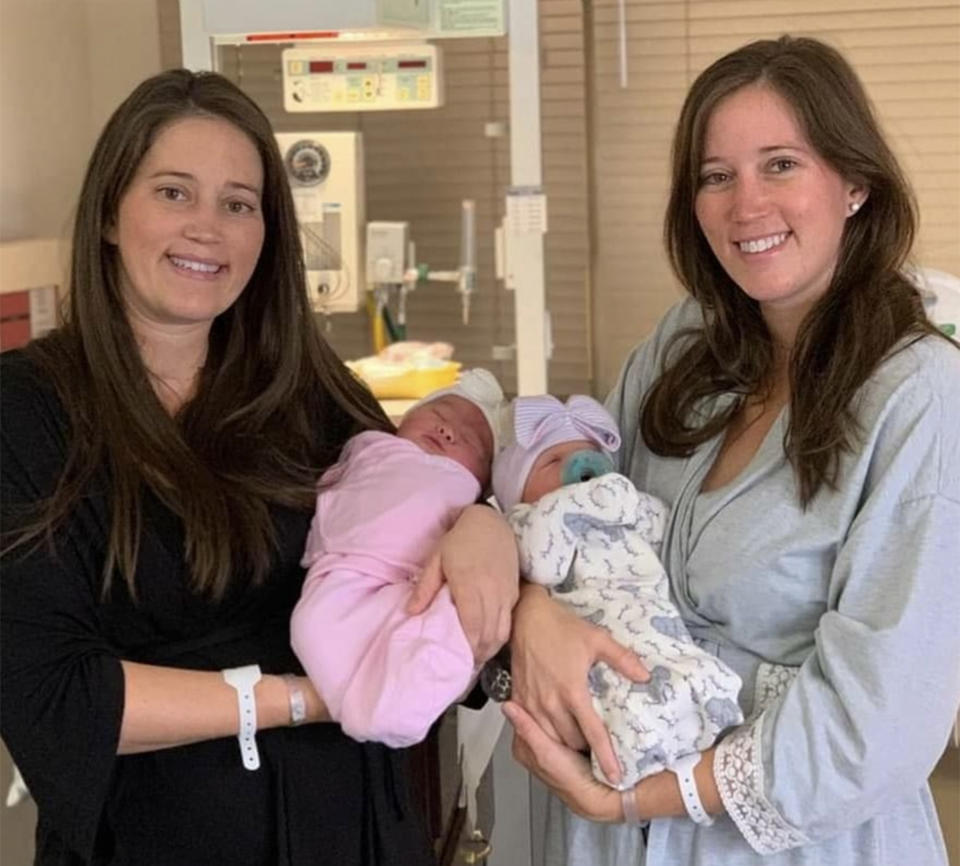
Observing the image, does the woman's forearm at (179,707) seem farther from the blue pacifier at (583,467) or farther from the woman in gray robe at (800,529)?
the blue pacifier at (583,467)

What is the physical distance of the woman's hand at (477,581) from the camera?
1.34m

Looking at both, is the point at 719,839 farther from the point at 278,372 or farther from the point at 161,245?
the point at 161,245

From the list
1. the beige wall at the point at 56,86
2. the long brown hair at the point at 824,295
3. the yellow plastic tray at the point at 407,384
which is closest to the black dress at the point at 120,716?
the long brown hair at the point at 824,295

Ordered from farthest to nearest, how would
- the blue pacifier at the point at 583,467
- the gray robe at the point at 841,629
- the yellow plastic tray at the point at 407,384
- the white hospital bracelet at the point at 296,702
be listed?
the yellow plastic tray at the point at 407,384
the blue pacifier at the point at 583,467
the white hospital bracelet at the point at 296,702
the gray robe at the point at 841,629

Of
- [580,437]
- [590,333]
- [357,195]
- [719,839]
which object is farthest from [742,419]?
[590,333]

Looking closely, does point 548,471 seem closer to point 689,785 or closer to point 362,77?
point 689,785

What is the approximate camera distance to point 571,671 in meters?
1.32

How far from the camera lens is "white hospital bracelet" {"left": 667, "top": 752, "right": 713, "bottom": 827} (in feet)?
4.31

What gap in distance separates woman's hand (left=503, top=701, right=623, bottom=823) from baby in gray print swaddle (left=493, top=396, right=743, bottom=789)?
0.02 m

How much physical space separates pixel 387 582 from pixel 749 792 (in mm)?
424

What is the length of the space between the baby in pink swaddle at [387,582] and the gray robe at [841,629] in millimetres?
272

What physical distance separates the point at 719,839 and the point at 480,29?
1.70 metres

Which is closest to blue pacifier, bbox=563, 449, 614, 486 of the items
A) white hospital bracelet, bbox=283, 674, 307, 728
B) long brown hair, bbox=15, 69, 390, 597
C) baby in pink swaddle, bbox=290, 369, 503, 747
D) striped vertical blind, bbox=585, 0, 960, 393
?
baby in pink swaddle, bbox=290, 369, 503, 747

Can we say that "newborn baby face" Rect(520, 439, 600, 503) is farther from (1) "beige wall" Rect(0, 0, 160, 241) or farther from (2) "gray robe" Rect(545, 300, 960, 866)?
(1) "beige wall" Rect(0, 0, 160, 241)
